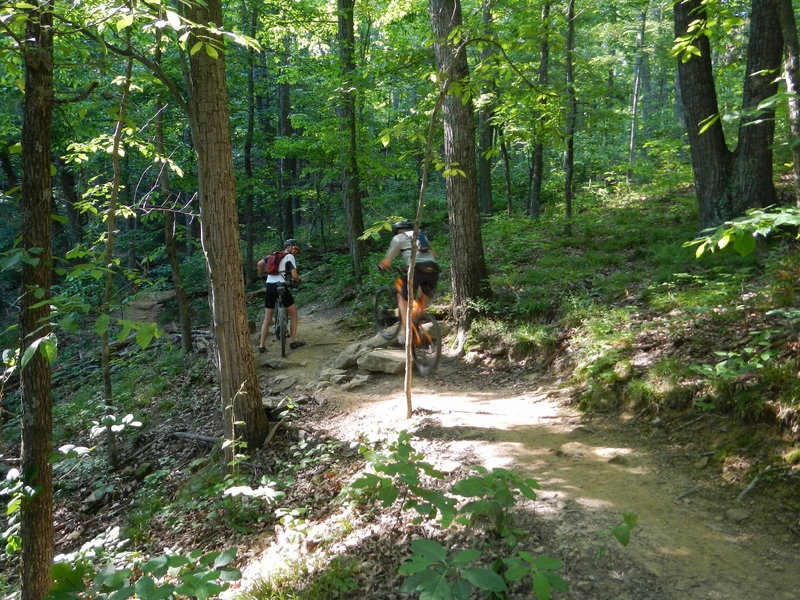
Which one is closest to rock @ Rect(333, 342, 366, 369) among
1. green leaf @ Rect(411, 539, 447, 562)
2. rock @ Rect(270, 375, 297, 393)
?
rock @ Rect(270, 375, 297, 393)

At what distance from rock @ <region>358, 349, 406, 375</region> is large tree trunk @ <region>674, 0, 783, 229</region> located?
18.3 ft

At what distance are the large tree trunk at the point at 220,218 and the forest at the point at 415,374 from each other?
3cm

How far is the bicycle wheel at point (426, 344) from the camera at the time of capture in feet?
24.2

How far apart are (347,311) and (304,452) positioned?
6867 mm

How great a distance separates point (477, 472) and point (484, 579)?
1452mm

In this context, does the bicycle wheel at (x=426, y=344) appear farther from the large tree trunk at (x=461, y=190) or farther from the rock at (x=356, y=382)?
the large tree trunk at (x=461, y=190)

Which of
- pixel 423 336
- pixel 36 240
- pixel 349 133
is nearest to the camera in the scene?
pixel 36 240

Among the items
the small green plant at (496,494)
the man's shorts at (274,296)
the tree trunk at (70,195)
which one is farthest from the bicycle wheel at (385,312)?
the tree trunk at (70,195)

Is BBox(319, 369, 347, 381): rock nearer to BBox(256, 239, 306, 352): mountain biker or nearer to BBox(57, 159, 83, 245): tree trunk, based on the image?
BBox(256, 239, 306, 352): mountain biker

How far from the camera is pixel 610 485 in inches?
158

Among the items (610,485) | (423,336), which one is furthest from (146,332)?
(423,336)

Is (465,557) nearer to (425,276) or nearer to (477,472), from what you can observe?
(477,472)

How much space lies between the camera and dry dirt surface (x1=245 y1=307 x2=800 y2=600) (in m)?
2.98

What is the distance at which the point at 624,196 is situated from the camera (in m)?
15.2
